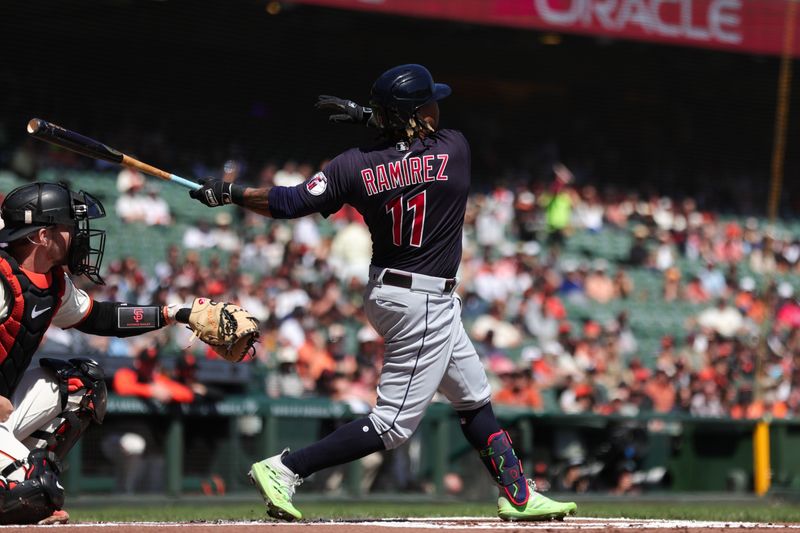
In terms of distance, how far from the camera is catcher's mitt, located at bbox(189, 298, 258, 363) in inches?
206

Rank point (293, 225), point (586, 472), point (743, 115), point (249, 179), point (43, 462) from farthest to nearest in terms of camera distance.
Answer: point (743, 115) → point (249, 179) → point (293, 225) → point (586, 472) → point (43, 462)

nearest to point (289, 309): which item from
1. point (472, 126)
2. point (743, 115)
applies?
point (472, 126)

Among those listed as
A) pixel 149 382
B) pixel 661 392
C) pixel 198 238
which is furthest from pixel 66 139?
pixel 661 392

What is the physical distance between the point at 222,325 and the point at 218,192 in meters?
0.55

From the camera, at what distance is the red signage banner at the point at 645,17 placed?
17078mm

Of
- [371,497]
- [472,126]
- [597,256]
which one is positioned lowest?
[371,497]

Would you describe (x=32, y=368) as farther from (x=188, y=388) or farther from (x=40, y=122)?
(x=188, y=388)

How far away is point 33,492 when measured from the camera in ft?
15.6

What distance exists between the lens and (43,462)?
4859mm

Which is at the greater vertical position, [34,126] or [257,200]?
[34,126]

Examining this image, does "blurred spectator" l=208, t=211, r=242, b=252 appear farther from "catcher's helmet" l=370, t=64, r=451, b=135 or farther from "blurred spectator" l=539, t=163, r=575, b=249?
"catcher's helmet" l=370, t=64, r=451, b=135

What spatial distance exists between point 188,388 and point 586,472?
12.8 feet

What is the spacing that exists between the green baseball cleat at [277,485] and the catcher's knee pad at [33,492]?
0.78 m

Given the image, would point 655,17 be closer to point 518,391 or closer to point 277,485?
point 518,391
